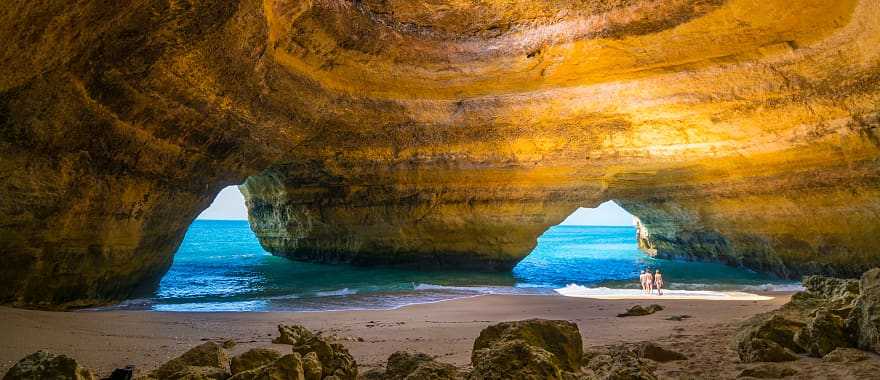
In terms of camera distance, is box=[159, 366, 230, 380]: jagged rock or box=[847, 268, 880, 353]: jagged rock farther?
box=[847, 268, 880, 353]: jagged rock

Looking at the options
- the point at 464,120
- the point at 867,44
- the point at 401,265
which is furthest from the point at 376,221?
the point at 867,44

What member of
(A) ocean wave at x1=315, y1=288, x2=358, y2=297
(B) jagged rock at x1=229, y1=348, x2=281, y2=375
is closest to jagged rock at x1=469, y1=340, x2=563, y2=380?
(B) jagged rock at x1=229, y1=348, x2=281, y2=375

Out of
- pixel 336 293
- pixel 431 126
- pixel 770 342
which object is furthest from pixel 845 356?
pixel 431 126

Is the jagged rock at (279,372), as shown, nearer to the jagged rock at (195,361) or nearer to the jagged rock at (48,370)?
the jagged rock at (195,361)

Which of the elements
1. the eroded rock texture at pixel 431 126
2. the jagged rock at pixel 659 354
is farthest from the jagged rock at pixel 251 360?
the eroded rock texture at pixel 431 126

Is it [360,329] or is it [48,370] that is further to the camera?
[360,329]

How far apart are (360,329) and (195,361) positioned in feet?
9.96

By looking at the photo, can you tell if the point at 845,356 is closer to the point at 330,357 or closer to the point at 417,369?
the point at 417,369

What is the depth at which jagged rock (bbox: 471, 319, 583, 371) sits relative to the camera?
3350 millimetres

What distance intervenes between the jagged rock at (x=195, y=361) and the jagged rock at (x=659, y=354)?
107 inches

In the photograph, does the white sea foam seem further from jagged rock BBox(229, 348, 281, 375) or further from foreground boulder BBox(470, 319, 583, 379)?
jagged rock BBox(229, 348, 281, 375)

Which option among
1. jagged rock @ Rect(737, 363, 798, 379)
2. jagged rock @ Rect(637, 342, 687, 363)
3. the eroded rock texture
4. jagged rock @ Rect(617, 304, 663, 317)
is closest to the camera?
jagged rock @ Rect(737, 363, 798, 379)

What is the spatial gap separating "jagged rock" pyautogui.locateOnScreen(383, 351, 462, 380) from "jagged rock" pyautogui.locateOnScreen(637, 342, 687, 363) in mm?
1470

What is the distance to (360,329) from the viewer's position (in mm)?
5977
